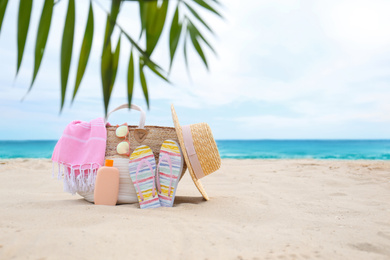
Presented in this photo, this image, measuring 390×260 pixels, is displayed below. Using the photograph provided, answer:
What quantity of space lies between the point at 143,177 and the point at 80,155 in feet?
1.66

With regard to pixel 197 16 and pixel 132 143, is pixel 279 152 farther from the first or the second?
pixel 197 16

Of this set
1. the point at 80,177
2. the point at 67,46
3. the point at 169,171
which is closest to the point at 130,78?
the point at 67,46

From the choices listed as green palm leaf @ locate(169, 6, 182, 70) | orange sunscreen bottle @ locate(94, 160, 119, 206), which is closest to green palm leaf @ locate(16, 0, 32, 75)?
green palm leaf @ locate(169, 6, 182, 70)

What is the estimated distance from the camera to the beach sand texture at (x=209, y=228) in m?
1.38

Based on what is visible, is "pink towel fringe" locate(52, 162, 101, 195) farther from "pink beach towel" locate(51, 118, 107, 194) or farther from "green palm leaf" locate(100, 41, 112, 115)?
"green palm leaf" locate(100, 41, 112, 115)

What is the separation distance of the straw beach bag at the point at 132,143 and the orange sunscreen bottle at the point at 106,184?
0.23 ft

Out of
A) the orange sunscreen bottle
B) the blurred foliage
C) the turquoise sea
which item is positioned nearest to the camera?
the blurred foliage

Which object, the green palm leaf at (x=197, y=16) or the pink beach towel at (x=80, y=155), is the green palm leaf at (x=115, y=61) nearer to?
the green palm leaf at (x=197, y=16)

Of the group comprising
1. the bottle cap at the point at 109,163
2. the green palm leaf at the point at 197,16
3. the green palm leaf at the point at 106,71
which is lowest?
the bottle cap at the point at 109,163

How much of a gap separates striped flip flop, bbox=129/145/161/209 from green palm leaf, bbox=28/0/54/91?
148 cm

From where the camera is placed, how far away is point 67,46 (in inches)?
27.8

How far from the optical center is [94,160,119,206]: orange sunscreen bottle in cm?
214

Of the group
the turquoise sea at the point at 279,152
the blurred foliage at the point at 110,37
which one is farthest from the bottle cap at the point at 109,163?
the turquoise sea at the point at 279,152

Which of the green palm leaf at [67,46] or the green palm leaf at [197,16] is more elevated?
the green palm leaf at [197,16]
